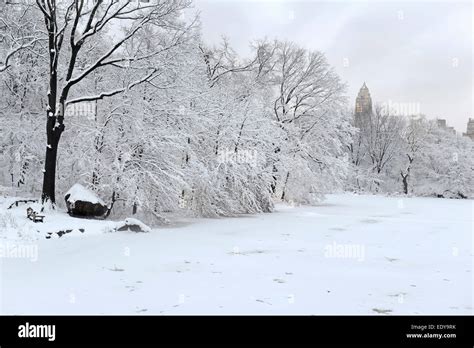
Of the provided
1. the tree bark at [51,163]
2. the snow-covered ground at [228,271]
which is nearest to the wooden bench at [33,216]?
the snow-covered ground at [228,271]

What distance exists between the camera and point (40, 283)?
22.0 feet

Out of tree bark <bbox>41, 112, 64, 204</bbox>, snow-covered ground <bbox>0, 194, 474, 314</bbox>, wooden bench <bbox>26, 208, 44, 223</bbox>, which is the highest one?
tree bark <bbox>41, 112, 64, 204</bbox>

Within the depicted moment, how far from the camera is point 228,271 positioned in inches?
304

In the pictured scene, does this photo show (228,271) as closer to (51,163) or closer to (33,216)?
(33,216)

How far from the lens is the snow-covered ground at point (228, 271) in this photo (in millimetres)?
5637

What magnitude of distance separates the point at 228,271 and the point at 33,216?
7.15 meters

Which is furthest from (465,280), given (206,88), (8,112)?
(8,112)

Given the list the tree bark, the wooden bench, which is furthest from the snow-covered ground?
the tree bark

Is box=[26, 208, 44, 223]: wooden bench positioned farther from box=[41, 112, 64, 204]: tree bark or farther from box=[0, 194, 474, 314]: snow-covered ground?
box=[41, 112, 64, 204]: tree bark

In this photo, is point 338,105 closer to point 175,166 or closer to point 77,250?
point 175,166

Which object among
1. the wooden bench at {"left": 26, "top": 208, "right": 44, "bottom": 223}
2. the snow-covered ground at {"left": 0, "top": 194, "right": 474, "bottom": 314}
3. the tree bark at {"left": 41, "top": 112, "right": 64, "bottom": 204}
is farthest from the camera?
the tree bark at {"left": 41, "top": 112, "right": 64, "bottom": 204}

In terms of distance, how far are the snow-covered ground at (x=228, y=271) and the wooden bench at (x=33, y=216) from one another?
0.59 ft

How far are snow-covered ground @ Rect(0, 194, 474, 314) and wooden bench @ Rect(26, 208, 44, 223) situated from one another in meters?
0.18

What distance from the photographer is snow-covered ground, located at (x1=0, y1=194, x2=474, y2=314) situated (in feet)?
18.5
